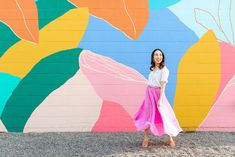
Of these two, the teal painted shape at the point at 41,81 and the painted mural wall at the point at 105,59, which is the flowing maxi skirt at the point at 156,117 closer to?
the painted mural wall at the point at 105,59

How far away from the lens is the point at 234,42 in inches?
285

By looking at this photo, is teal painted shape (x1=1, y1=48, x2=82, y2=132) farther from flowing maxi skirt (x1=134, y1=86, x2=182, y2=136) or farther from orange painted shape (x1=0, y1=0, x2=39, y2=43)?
flowing maxi skirt (x1=134, y1=86, x2=182, y2=136)

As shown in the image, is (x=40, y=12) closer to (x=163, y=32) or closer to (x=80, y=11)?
(x=80, y=11)

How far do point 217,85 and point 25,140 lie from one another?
3308 millimetres

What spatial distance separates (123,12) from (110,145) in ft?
7.47

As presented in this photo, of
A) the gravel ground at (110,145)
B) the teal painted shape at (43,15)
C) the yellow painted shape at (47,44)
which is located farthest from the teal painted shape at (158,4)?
the gravel ground at (110,145)

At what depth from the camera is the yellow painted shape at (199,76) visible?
721 centimetres

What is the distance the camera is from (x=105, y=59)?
717 centimetres

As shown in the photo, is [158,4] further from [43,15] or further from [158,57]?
[43,15]

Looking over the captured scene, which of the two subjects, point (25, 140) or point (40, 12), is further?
point (40, 12)

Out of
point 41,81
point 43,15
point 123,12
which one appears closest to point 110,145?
point 41,81

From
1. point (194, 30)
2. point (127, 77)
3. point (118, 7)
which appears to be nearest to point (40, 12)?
point (118, 7)

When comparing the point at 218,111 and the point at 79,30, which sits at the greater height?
the point at 79,30

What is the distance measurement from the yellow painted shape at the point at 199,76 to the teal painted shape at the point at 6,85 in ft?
9.02
